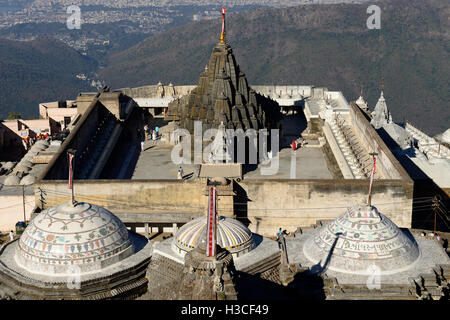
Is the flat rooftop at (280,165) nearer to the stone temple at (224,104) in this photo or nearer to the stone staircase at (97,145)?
the stone temple at (224,104)

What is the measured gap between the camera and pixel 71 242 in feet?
97.3

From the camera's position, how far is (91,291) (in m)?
29.2

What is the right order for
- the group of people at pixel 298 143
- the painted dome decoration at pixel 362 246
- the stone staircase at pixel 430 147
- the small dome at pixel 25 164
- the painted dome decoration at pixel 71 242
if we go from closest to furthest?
the painted dome decoration at pixel 362 246, the painted dome decoration at pixel 71 242, the small dome at pixel 25 164, the group of people at pixel 298 143, the stone staircase at pixel 430 147

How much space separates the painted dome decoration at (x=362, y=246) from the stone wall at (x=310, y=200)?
10.1 metres

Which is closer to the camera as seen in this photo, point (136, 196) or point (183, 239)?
point (183, 239)

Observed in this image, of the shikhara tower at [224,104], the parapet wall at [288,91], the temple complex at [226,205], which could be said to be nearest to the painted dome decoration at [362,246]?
the temple complex at [226,205]

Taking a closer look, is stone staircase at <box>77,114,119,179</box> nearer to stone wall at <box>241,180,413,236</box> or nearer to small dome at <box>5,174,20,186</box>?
small dome at <box>5,174,20,186</box>

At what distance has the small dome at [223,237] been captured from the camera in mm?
29703

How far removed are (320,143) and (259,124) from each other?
673 cm

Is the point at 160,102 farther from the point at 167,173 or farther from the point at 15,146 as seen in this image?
the point at 167,173

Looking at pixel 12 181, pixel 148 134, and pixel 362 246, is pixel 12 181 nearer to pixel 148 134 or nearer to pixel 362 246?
pixel 148 134

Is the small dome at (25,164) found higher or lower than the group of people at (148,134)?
lower

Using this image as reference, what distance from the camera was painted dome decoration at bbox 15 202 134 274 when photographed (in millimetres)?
29656
